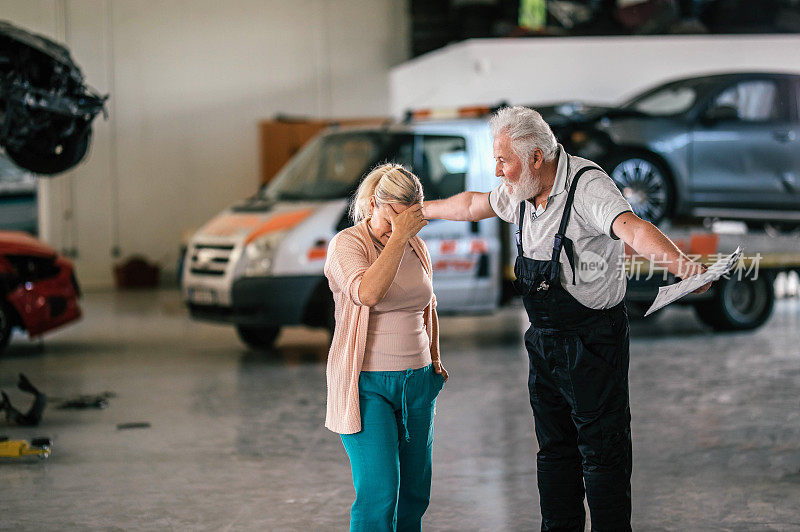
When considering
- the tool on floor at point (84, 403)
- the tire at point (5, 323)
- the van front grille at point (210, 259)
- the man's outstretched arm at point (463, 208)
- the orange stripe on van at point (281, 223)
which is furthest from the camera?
the tire at point (5, 323)

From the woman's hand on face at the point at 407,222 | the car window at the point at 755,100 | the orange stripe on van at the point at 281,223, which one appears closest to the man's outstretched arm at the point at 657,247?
the woman's hand on face at the point at 407,222

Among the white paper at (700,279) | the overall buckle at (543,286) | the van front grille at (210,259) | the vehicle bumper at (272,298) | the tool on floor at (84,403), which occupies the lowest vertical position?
the tool on floor at (84,403)

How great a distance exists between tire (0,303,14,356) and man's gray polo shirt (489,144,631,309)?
20.8 ft

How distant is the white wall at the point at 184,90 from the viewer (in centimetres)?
1662

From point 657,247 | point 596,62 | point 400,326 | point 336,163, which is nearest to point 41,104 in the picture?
point 336,163

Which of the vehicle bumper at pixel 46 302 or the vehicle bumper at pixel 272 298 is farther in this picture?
the vehicle bumper at pixel 46 302

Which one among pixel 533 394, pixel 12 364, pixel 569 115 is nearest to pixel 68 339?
pixel 12 364

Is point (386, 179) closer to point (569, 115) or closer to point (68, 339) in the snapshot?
point (569, 115)

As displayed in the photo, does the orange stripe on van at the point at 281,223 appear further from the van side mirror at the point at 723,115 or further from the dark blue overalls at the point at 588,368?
the dark blue overalls at the point at 588,368

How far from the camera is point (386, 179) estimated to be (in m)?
3.35

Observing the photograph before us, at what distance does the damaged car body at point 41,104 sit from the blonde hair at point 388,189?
3483 millimetres

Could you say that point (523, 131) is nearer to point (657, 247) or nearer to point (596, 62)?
point (657, 247)

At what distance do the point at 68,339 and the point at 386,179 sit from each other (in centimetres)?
803

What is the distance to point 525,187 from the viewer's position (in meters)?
3.45
